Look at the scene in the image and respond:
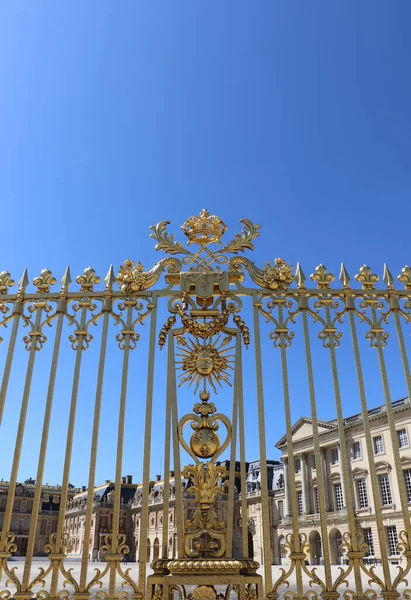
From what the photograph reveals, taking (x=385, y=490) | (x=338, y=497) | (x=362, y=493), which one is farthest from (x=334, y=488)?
(x=385, y=490)

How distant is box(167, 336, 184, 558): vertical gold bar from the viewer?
495 cm

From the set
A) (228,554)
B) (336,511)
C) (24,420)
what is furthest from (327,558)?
(336,511)

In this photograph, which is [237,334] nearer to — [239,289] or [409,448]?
[239,289]

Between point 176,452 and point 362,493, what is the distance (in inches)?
1115

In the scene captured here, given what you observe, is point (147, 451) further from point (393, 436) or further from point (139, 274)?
point (393, 436)

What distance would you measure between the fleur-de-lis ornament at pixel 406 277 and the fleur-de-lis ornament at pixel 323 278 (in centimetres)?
90

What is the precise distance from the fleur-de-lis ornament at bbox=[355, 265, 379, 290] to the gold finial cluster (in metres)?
1.73

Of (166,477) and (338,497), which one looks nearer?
(166,477)

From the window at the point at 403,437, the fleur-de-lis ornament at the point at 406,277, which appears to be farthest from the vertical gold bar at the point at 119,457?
the window at the point at 403,437

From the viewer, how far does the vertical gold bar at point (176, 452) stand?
4.95m

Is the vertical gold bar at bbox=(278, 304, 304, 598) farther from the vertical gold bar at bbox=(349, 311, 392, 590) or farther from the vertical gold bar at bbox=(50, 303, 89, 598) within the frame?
the vertical gold bar at bbox=(50, 303, 89, 598)

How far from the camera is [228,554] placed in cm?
495

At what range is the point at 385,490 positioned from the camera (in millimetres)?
29531

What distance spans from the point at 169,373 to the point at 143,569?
1.92 m
